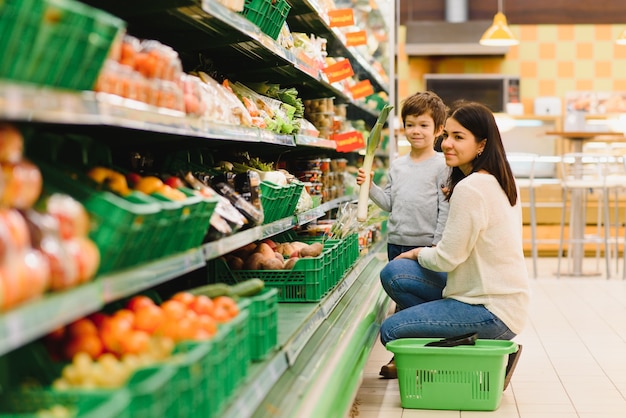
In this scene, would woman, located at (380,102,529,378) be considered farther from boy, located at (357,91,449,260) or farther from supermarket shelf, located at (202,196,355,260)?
boy, located at (357,91,449,260)

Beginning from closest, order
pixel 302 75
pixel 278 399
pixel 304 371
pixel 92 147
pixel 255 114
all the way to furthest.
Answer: pixel 92 147, pixel 278 399, pixel 304 371, pixel 255 114, pixel 302 75

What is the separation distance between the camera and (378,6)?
268 inches

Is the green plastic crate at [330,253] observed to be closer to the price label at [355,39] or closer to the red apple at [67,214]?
the price label at [355,39]

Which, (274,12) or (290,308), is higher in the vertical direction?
(274,12)

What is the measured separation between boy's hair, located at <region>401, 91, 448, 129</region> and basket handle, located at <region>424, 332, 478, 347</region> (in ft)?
4.71

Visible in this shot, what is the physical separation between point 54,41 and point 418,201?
3390mm

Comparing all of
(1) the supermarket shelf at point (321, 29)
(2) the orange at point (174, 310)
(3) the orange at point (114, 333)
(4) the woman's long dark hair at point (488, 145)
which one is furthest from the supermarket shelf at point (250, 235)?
(1) the supermarket shelf at point (321, 29)

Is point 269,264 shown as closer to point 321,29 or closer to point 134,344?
point 134,344

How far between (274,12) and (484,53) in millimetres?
8458

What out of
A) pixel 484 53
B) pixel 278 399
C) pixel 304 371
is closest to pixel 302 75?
pixel 304 371

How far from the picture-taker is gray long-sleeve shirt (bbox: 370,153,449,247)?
4.69 meters

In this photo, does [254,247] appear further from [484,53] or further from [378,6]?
[484,53]

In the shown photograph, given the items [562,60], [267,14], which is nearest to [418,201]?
[267,14]

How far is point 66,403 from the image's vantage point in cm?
151
